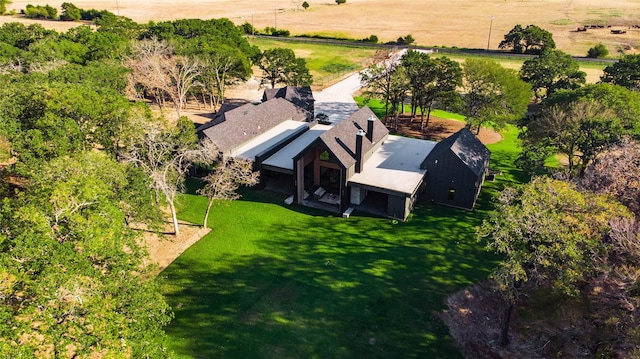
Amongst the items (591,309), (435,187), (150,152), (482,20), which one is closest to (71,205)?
(150,152)

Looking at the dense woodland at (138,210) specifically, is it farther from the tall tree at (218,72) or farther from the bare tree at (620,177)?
the tall tree at (218,72)

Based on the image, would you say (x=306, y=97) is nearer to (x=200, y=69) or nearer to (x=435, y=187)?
(x=200, y=69)

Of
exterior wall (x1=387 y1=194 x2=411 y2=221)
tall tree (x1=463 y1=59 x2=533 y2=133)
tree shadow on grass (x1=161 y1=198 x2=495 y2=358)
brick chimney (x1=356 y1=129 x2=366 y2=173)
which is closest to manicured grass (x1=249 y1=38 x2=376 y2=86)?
tall tree (x1=463 y1=59 x2=533 y2=133)

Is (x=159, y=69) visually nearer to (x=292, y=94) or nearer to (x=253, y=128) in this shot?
(x=253, y=128)

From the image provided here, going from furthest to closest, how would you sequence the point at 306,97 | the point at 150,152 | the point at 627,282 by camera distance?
the point at 306,97
the point at 150,152
the point at 627,282

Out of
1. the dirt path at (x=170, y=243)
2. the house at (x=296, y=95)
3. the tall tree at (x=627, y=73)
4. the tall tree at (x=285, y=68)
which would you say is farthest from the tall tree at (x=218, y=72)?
the tall tree at (x=627, y=73)

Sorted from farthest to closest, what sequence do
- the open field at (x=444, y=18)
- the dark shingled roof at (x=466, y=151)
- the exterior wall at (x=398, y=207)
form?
1. the open field at (x=444, y=18)
2. the dark shingled roof at (x=466, y=151)
3. the exterior wall at (x=398, y=207)
